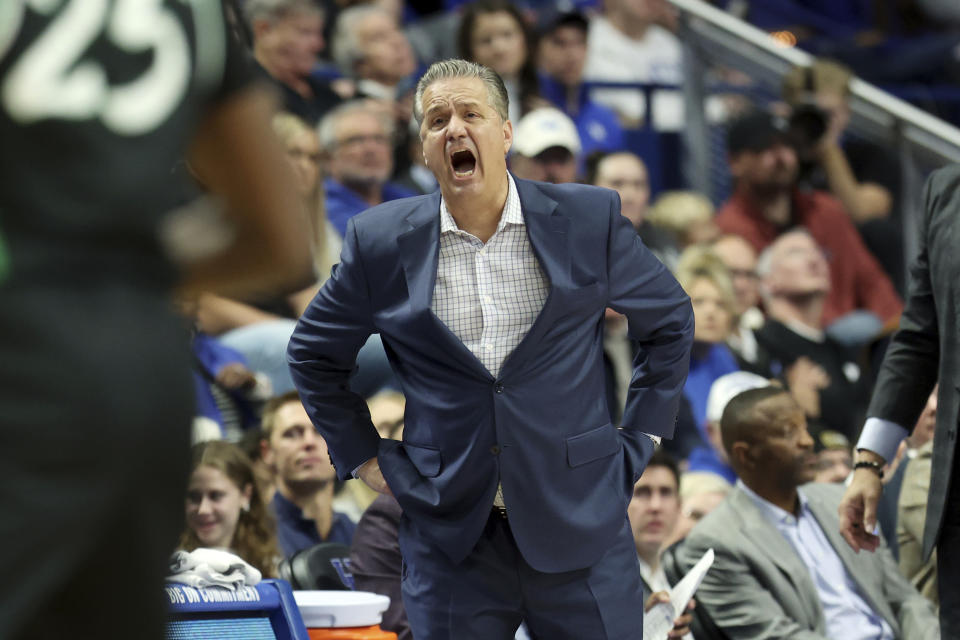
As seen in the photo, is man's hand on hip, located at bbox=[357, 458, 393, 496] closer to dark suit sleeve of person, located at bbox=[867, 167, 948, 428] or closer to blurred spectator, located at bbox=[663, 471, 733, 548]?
dark suit sleeve of person, located at bbox=[867, 167, 948, 428]

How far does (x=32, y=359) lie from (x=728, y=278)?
570cm

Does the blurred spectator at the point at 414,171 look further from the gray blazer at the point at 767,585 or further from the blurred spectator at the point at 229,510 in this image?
the gray blazer at the point at 767,585

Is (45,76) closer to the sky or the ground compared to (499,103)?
closer to the sky

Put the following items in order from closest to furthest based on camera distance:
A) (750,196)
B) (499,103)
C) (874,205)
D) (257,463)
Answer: (499,103) < (257,463) < (750,196) < (874,205)

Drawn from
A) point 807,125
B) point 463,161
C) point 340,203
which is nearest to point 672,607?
point 463,161

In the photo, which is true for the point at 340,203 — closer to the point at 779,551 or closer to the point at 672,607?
the point at 779,551

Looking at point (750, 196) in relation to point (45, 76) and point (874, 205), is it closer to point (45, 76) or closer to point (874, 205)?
point (874, 205)

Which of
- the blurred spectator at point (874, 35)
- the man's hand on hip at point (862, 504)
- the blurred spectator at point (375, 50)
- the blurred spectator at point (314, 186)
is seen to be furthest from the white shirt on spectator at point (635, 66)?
the man's hand on hip at point (862, 504)

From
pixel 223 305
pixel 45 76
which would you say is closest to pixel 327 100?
pixel 223 305

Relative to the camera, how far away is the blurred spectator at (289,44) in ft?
22.4

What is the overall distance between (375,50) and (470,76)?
3.92m

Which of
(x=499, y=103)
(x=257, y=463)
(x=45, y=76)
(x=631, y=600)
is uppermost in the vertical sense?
(x=45, y=76)

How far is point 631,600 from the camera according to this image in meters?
3.47

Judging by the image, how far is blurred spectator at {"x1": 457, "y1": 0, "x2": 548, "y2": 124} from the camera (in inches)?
295
